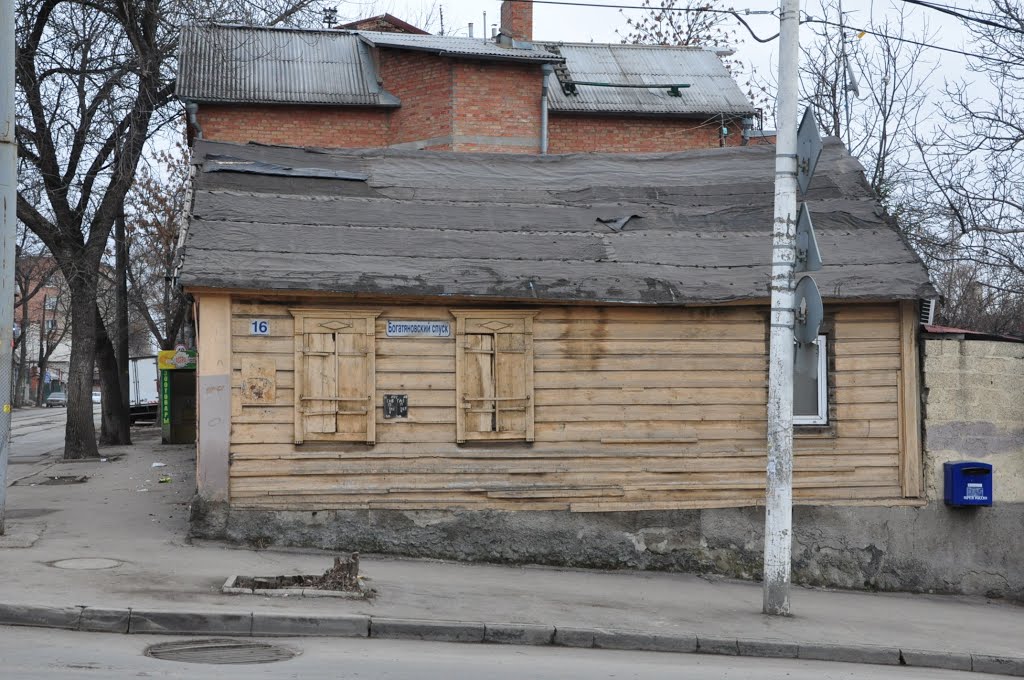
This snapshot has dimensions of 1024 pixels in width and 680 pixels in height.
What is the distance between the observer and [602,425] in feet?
39.1

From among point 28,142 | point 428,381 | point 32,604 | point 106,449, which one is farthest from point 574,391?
point 106,449

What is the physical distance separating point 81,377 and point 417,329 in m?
14.7

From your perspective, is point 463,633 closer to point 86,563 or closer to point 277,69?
point 86,563

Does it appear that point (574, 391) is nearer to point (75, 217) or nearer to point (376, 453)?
point (376, 453)

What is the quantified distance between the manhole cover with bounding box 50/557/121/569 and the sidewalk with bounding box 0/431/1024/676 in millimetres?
65

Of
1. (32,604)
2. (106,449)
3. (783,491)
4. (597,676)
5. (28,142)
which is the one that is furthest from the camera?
(106,449)

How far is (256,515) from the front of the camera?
1119cm

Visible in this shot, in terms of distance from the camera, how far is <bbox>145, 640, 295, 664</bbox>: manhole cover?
23.3 ft

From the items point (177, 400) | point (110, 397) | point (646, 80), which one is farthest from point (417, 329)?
point (646, 80)

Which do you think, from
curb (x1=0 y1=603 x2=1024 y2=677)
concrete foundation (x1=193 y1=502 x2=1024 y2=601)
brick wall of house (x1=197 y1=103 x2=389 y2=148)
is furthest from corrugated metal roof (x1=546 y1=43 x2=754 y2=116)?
curb (x1=0 y1=603 x2=1024 y2=677)

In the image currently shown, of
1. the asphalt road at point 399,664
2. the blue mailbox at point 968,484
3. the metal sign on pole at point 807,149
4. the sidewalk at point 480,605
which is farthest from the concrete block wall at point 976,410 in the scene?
the asphalt road at point 399,664

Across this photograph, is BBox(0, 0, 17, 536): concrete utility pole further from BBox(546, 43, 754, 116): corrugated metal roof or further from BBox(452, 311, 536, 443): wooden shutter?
BBox(546, 43, 754, 116): corrugated metal roof

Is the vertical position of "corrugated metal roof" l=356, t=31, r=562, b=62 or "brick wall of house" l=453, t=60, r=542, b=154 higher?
"corrugated metal roof" l=356, t=31, r=562, b=62

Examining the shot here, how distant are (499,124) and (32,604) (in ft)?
66.0
